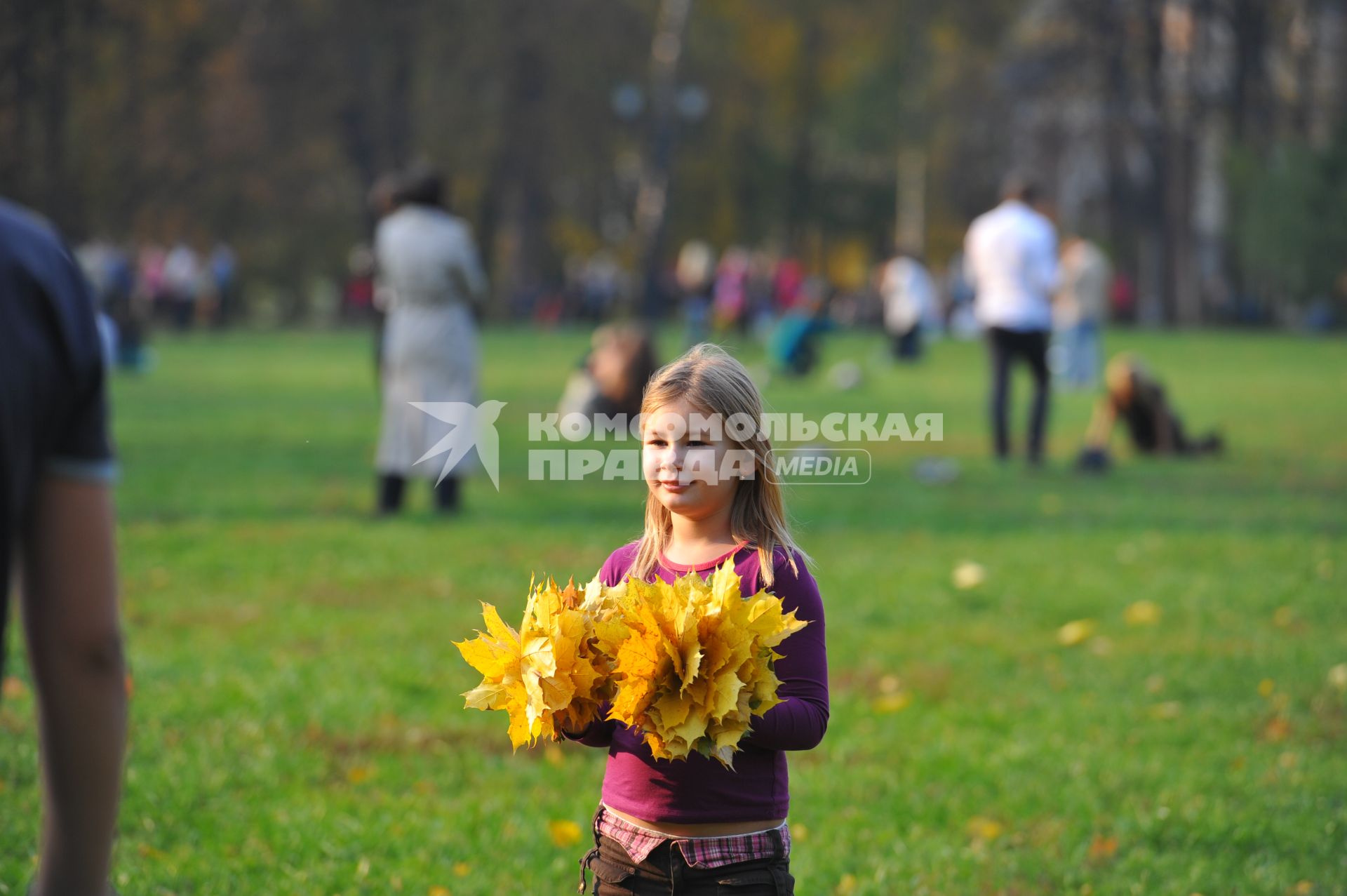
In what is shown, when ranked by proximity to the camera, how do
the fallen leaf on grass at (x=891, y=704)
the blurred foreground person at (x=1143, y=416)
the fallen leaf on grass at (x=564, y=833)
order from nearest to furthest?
1. the fallen leaf on grass at (x=564, y=833)
2. the fallen leaf on grass at (x=891, y=704)
3. the blurred foreground person at (x=1143, y=416)

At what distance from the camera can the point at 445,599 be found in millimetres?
7805

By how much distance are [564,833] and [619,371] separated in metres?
9.38

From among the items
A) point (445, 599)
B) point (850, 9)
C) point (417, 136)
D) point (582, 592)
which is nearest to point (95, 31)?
point (445, 599)

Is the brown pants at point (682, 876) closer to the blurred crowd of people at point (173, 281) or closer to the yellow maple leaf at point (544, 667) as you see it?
the yellow maple leaf at point (544, 667)

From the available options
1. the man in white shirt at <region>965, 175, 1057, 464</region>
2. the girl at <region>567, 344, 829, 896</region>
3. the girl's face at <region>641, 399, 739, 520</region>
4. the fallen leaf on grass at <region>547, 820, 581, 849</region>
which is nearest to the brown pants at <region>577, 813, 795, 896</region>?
the girl at <region>567, 344, 829, 896</region>

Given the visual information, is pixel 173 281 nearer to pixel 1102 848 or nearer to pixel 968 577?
pixel 968 577

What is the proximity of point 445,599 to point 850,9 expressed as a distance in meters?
49.2

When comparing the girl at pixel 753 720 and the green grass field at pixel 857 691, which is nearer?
the girl at pixel 753 720

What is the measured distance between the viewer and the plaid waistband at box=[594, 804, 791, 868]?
2.86 meters

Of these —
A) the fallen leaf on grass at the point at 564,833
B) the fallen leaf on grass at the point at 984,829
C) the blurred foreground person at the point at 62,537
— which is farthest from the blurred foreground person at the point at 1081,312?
the blurred foreground person at the point at 62,537

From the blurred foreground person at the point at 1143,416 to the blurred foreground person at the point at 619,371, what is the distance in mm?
3967

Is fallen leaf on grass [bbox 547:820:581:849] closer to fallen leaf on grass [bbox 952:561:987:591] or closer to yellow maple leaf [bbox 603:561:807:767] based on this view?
yellow maple leaf [bbox 603:561:807:767]

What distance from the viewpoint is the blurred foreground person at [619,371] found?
1381 cm

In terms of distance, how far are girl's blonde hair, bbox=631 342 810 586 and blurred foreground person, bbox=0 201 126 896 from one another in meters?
1.29
